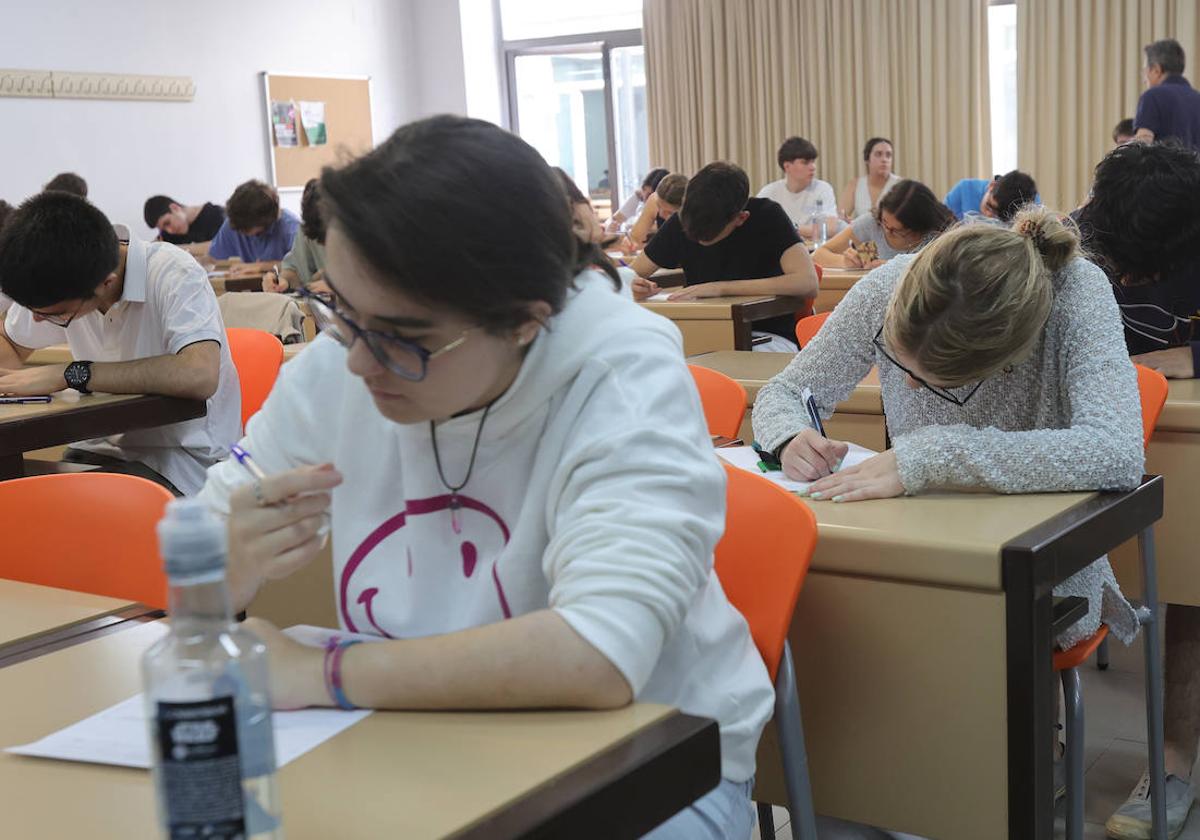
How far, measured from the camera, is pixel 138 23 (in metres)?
8.95

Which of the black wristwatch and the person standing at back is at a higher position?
the person standing at back

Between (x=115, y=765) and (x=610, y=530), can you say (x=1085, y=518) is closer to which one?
(x=610, y=530)

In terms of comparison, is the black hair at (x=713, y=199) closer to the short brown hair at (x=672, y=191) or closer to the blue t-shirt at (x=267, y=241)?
the short brown hair at (x=672, y=191)

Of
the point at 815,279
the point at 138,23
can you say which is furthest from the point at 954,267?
the point at 138,23

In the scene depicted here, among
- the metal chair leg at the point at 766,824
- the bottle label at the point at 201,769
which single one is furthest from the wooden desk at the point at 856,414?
the bottle label at the point at 201,769

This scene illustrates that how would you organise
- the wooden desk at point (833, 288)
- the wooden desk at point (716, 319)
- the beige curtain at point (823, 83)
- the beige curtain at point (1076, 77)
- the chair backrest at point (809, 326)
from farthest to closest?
the beige curtain at point (823, 83) < the beige curtain at point (1076, 77) < the wooden desk at point (833, 288) < the wooden desk at point (716, 319) < the chair backrest at point (809, 326)

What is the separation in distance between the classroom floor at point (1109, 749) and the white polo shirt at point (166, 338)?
153 centimetres

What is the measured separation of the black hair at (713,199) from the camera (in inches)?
188

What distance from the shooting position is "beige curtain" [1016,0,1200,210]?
871cm

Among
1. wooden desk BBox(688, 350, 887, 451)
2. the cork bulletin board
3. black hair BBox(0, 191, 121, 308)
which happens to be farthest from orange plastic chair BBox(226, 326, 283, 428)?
the cork bulletin board

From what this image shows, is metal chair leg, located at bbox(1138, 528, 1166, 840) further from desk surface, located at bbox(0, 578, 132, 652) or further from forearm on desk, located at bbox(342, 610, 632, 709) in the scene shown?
desk surface, located at bbox(0, 578, 132, 652)

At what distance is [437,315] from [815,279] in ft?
12.2

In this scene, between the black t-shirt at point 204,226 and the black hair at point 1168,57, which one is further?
the black t-shirt at point 204,226

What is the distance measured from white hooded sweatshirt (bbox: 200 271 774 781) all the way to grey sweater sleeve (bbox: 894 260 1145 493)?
1.97ft
